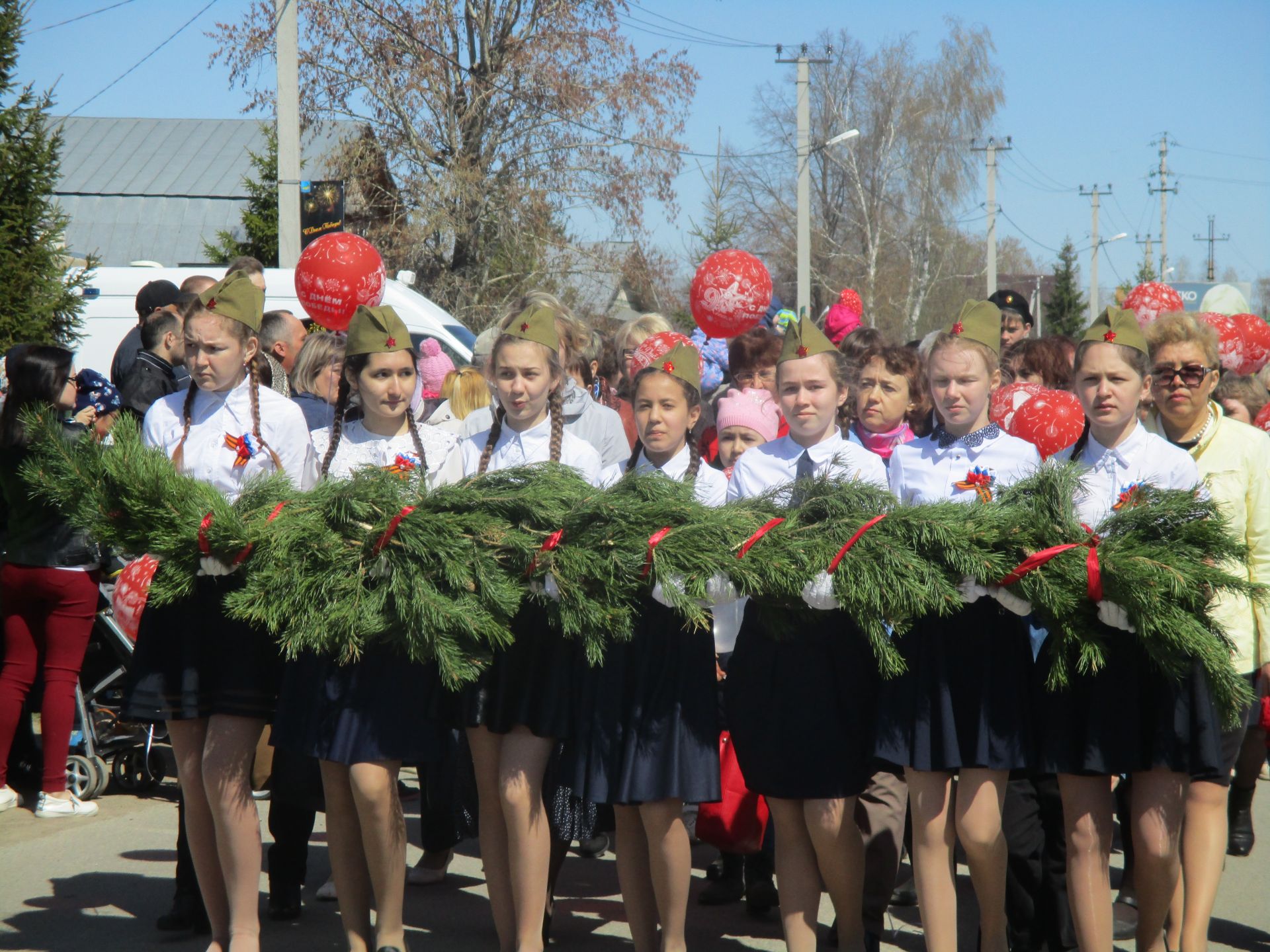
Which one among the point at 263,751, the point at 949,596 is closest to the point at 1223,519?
the point at 949,596

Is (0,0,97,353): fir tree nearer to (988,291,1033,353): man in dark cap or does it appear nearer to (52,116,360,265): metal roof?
(988,291,1033,353): man in dark cap

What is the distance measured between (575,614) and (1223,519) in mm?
1747

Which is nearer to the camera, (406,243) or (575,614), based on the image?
(575,614)

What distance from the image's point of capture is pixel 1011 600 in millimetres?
3312

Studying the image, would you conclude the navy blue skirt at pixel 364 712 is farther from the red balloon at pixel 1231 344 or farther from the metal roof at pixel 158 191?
the metal roof at pixel 158 191

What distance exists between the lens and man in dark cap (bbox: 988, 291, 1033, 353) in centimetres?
677

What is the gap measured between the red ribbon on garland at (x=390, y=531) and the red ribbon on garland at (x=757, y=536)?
934 millimetres

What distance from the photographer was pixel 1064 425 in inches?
187

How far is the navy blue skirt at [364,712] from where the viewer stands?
358cm

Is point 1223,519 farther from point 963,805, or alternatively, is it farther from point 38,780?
point 38,780

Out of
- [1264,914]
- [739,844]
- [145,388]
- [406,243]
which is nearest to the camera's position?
[739,844]

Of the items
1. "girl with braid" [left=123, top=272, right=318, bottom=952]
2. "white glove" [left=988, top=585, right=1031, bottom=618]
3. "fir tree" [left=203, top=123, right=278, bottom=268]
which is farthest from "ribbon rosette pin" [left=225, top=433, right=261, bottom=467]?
"fir tree" [left=203, top=123, right=278, bottom=268]

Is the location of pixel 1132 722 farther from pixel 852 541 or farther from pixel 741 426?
pixel 741 426

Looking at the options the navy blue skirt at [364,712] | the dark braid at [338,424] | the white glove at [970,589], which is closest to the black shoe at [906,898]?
the white glove at [970,589]
